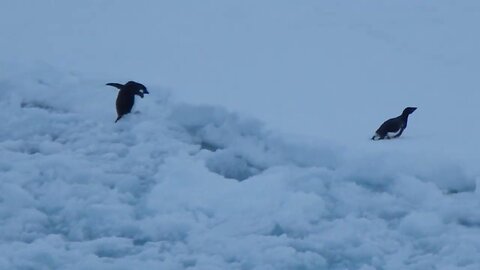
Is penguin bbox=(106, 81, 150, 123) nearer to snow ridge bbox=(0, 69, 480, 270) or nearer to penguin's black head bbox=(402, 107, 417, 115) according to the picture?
snow ridge bbox=(0, 69, 480, 270)

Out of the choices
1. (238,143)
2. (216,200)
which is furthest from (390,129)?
(216,200)

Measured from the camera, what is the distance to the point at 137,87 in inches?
307

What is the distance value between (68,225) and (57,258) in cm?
43

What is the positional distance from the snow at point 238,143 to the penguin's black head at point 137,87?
16cm

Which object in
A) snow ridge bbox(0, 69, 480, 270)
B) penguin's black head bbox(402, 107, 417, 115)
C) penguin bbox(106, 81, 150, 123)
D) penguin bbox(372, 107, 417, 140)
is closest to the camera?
snow ridge bbox(0, 69, 480, 270)

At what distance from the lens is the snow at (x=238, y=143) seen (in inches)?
234

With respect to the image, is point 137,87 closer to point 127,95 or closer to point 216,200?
point 127,95

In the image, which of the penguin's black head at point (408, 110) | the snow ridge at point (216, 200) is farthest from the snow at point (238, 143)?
the penguin's black head at point (408, 110)

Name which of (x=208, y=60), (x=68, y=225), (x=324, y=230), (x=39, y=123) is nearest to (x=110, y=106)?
(x=39, y=123)

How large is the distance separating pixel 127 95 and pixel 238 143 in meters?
0.98

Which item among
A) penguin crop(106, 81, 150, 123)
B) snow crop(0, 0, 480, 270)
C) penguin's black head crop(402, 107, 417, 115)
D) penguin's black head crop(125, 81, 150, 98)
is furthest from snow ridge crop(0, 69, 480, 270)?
Result: penguin's black head crop(402, 107, 417, 115)

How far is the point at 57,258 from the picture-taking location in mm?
5809

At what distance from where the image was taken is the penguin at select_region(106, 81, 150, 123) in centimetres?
769

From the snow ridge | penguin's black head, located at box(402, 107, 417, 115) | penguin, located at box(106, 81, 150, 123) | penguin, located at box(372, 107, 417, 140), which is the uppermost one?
penguin, located at box(106, 81, 150, 123)
